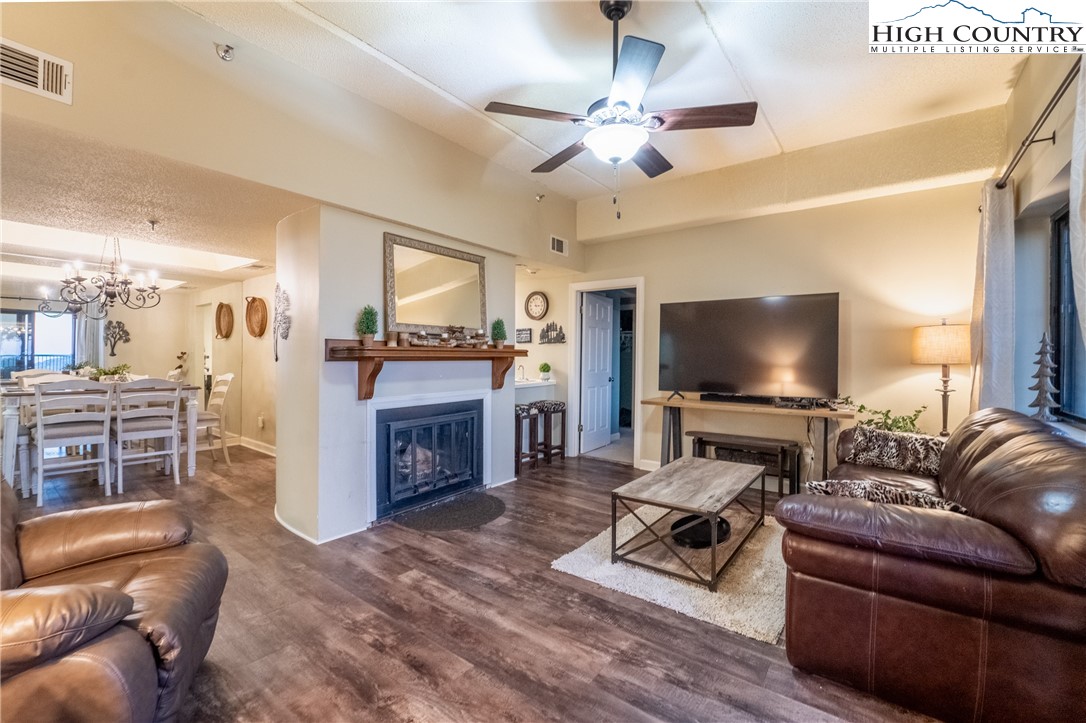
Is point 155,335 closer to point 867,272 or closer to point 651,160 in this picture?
point 651,160


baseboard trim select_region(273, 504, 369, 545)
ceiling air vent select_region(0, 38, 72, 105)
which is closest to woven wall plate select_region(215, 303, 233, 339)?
baseboard trim select_region(273, 504, 369, 545)

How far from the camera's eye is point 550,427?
538cm

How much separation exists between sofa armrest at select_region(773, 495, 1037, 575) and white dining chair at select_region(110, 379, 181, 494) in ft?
17.4

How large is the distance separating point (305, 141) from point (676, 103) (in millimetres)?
2566

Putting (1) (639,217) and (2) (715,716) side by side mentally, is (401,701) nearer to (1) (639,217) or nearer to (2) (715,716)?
(2) (715,716)

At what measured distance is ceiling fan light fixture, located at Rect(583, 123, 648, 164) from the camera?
7.53 feet

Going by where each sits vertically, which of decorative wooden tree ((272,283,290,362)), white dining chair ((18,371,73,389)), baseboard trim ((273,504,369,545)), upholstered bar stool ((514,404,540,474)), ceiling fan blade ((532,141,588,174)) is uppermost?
ceiling fan blade ((532,141,588,174))

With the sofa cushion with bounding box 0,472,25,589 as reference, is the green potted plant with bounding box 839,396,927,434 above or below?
above

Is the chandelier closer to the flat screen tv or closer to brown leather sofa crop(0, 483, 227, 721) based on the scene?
brown leather sofa crop(0, 483, 227, 721)

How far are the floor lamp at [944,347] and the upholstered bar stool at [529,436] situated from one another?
3.54m

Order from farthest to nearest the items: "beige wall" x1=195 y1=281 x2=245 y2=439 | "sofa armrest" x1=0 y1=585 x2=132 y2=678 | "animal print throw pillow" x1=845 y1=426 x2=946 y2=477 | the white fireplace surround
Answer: "beige wall" x1=195 y1=281 x2=245 y2=439 → the white fireplace surround → "animal print throw pillow" x1=845 y1=426 x2=946 y2=477 → "sofa armrest" x1=0 y1=585 x2=132 y2=678

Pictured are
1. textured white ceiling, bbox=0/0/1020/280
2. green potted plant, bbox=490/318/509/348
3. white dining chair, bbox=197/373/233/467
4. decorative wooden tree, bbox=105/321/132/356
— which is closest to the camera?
textured white ceiling, bbox=0/0/1020/280

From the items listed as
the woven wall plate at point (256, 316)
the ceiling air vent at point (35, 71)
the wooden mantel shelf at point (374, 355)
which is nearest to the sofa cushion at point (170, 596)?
the wooden mantel shelf at point (374, 355)

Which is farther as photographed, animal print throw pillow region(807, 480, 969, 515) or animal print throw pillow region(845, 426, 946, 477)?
animal print throw pillow region(845, 426, 946, 477)
